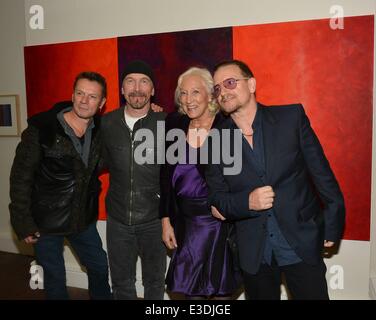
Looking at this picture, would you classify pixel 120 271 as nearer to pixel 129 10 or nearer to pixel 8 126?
pixel 129 10

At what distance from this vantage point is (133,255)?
286cm

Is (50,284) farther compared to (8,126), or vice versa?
(8,126)

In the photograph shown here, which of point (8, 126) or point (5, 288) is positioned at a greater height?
point (8, 126)

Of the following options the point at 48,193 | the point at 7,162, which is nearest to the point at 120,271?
the point at 48,193

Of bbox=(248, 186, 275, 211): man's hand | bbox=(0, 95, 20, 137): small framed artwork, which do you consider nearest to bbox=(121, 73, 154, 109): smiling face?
bbox=(248, 186, 275, 211): man's hand

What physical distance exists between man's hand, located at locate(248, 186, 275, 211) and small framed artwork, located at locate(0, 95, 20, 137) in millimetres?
4084

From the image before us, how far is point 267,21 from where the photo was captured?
2.97 m

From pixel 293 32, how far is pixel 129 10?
1.52m

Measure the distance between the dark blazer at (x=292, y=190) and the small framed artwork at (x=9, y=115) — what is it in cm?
393

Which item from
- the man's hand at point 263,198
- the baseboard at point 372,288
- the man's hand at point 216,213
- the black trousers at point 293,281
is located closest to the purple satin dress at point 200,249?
the man's hand at point 216,213

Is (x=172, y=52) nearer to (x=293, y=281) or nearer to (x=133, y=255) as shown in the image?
(x=133, y=255)

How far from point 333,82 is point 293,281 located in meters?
1.60

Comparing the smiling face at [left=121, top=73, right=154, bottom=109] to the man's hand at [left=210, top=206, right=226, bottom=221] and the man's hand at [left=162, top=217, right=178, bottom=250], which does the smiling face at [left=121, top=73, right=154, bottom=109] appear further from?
the man's hand at [left=210, top=206, right=226, bottom=221]

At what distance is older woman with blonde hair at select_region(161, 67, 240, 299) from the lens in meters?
2.39
